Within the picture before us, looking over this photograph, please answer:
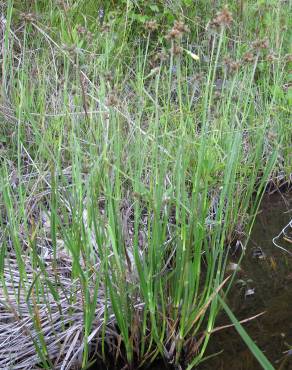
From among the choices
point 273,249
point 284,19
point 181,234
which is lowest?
point 273,249

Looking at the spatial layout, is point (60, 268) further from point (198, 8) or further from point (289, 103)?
point (198, 8)

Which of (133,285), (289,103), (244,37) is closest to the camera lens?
(133,285)

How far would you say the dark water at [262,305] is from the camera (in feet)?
5.21

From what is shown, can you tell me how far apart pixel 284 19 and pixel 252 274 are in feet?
6.38

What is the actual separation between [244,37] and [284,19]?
27 cm

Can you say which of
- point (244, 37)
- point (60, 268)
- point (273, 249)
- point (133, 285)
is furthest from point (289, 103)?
point (133, 285)

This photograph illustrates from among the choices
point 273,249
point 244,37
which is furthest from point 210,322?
point 244,37

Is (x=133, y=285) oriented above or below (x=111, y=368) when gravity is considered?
above

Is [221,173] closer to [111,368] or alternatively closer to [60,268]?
[60,268]

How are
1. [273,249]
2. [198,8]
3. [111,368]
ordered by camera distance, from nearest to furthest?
[111,368] < [273,249] < [198,8]

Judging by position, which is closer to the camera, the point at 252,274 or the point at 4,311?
the point at 4,311

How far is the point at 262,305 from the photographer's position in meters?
1.84

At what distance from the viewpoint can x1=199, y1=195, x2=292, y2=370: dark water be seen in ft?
5.21

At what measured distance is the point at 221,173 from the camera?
2.31 metres
